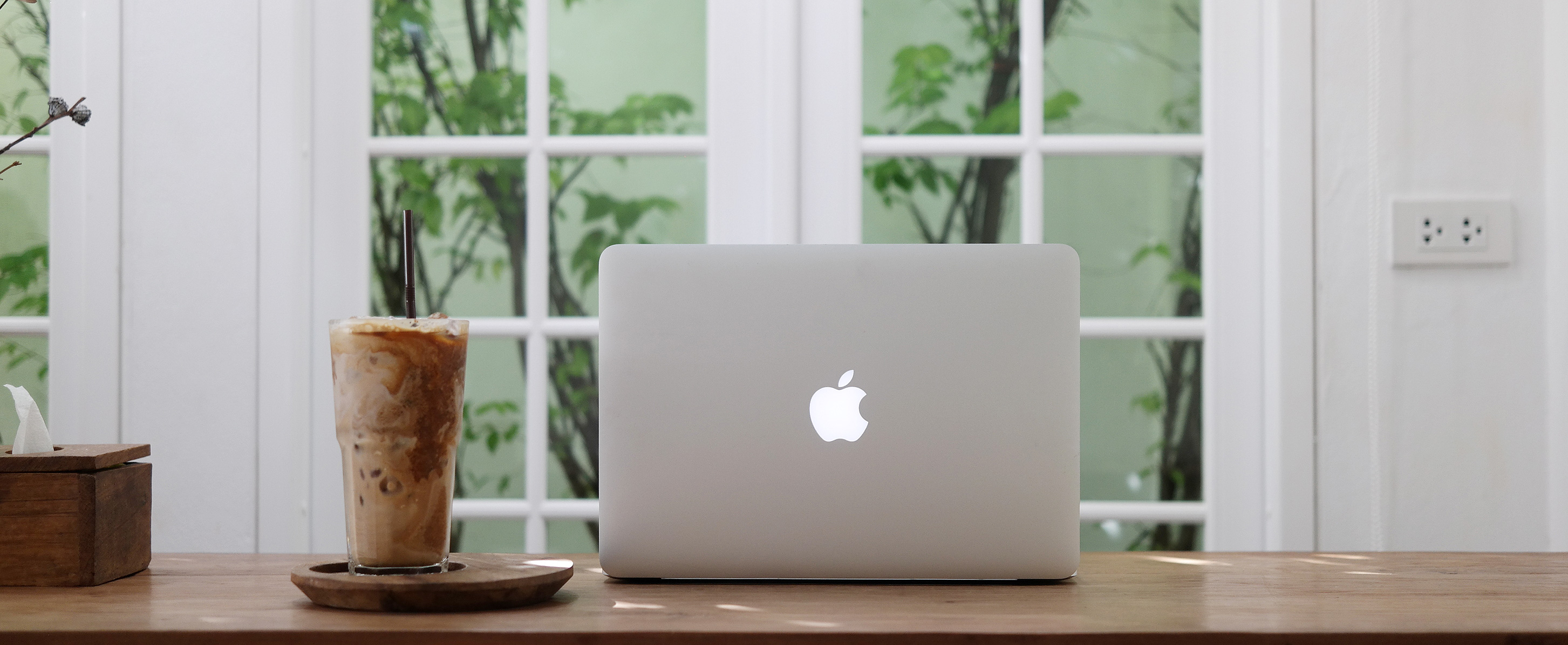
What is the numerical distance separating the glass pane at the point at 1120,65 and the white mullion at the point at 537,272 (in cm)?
94

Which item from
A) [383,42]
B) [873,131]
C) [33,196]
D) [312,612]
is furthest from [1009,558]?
[33,196]

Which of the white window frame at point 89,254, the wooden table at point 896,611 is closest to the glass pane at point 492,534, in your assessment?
the white window frame at point 89,254

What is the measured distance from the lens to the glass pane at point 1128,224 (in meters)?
1.99

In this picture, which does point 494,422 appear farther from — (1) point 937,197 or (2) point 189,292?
(1) point 937,197

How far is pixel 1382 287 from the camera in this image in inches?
72.6

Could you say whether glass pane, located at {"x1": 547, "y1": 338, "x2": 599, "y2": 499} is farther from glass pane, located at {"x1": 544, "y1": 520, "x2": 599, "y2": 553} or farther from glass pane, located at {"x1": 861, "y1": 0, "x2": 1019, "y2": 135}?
glass pane, located at {"x1": 861, "y1": 0, "x2": 1019, "y2": 135}

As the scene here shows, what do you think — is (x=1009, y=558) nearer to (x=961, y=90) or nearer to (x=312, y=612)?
(x=312, y=612)

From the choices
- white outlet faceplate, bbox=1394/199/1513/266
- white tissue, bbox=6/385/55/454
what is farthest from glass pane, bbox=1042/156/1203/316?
white tissue, bbox=6/385/55/454

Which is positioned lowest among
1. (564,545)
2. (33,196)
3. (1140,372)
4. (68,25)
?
(564,545)

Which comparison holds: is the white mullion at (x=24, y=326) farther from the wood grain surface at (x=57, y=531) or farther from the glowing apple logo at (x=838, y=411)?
the glowing apple logo at (x=838, y=411)

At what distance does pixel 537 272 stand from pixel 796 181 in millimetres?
509

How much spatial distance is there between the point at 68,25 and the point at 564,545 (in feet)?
4.15

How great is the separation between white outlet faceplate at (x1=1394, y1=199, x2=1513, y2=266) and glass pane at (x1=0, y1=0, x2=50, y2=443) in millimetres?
2360

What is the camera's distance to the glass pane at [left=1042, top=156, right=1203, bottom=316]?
199 cm
